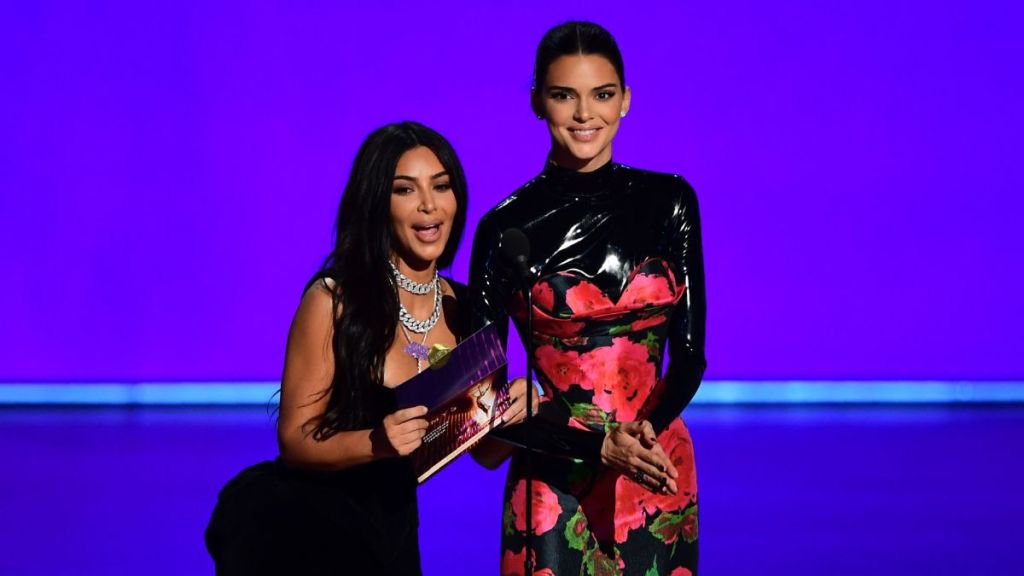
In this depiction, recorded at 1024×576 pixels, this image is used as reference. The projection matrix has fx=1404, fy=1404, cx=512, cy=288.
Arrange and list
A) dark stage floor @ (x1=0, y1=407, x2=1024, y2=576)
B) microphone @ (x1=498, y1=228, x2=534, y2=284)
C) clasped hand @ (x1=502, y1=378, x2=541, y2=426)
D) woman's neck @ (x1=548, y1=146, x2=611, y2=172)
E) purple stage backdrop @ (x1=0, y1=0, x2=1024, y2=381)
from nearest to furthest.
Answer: microphone @ (x1=498, y1=228, x2=534, y2=284) < clasped hand @ (x1=502, y1=378, x2=541, y2=426) < woman's neck @ (x1=548, y1=146, x2=611, y2=172) < dark stage floor @ (x1=0, y1=407, x2=1024, y2=576) < purple stage backdrop @ (x1=0, y1=0, x2=1024, y2=381)

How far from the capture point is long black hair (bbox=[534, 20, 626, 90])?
8.07 ft

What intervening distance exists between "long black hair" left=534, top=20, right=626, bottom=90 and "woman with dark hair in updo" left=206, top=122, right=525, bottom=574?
238mm

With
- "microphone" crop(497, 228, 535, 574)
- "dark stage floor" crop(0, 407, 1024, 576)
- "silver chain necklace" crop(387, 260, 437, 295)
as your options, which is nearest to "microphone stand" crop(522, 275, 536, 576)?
"microphone" crop(497, 228, 535, 574)

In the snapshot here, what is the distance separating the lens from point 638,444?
7.59 feet

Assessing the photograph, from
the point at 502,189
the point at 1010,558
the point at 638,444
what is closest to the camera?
the point at 638,444

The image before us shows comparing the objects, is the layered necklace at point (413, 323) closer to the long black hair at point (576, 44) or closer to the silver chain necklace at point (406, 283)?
the silver chain necklace at point (406, 283)

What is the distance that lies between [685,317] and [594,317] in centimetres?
17

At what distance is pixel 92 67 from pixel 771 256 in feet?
12.1

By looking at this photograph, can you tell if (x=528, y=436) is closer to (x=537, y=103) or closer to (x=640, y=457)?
(x=640, y=457)

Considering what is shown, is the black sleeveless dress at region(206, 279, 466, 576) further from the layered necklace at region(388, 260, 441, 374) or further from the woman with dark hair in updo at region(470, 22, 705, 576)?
the woman with dark hair in updo at region(470, 22, 705, 576)

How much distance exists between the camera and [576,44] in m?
2.46

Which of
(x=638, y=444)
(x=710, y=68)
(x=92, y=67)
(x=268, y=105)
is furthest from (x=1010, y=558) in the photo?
(x=92, y=67)

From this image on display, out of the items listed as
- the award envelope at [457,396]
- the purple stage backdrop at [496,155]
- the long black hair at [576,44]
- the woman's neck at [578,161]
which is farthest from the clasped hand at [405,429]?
the purple stage backdrop at [496,155]

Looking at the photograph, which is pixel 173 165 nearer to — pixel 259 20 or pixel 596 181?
pixel 259 20
